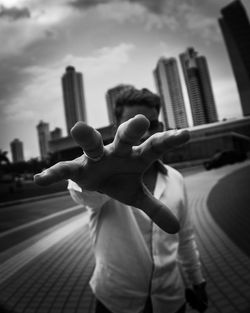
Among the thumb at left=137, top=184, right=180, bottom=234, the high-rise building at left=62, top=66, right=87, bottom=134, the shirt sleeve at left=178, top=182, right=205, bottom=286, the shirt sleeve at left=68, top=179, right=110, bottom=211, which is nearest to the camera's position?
the thumb at left=137, top=184, right=180, bottom=234

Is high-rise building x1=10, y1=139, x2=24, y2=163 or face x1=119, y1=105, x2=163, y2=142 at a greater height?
high-rise building x1=10, y1=139, x2=24, y2=163

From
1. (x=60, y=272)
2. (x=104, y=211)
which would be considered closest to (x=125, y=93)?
(x=104, y=211)

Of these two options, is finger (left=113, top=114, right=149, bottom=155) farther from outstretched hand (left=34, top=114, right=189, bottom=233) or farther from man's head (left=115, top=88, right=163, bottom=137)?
man's head (left=115, top=88, right=163, bottom=137)

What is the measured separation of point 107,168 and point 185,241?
90 cm

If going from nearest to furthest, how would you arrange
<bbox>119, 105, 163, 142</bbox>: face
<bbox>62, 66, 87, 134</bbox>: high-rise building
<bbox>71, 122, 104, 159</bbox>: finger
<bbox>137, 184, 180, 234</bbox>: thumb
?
<bbox>71, 122, 104, 159</bbox>: finger
<bbox>137, 184, 180, 234</bbox>: thumb
<bbox>119, 105, 163, 142</bbox>: face
<bbox>62, 66, 87, 134</bbox>: high-rise building

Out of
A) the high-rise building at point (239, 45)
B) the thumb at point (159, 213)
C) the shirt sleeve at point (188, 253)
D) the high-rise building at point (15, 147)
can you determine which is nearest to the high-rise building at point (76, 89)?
the thumb at point (159, 213)

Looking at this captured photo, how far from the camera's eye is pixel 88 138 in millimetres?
321

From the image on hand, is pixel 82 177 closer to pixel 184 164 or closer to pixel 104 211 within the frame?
pixel 104 211

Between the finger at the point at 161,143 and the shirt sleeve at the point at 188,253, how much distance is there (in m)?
0.74

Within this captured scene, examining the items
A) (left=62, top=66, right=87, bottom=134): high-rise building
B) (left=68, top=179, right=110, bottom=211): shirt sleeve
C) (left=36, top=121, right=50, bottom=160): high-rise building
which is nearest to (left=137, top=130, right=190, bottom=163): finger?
(left=62, top=66, right=87, bottom=134): high-rise building

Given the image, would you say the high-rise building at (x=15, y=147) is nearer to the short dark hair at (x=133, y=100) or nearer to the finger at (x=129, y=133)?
the short dark hair at (x=133, y=100)

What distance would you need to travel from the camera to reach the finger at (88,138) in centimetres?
30

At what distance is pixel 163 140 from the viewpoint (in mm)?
340

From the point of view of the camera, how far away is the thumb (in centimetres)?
42
